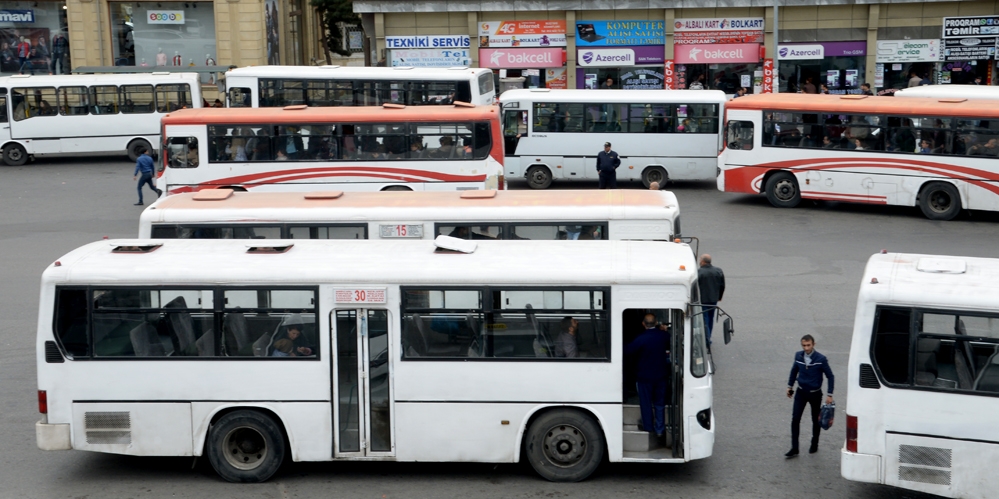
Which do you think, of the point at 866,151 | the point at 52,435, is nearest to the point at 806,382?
the point at 52,435

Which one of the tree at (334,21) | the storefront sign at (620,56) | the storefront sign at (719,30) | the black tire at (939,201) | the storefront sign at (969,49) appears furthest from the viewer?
the tree at (334,21)

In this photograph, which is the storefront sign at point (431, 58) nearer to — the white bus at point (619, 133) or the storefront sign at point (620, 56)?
the storefront sign at point (620, 56)

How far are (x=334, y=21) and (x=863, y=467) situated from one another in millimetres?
50024

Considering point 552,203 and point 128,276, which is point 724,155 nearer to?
point 552,203

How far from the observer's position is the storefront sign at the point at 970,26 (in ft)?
111

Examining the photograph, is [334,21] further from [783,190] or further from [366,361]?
[366,361]

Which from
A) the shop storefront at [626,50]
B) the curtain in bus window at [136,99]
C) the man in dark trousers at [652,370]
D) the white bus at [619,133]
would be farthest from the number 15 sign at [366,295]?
the shop storefront at [626,50]

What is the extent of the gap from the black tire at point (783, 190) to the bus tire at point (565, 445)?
15178 millimetres

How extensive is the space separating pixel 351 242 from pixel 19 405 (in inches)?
167

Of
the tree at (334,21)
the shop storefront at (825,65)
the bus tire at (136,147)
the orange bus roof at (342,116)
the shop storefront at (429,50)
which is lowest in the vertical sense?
the bus tire at (136,147)

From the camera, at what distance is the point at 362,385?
9367mm

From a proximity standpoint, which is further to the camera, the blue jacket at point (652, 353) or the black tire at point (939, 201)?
the black tire at point (939, 201)

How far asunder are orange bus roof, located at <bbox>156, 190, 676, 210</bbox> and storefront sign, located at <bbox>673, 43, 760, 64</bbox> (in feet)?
72.5

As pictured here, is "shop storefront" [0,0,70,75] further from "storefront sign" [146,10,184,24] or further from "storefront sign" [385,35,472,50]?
"storefront sign" [385,35,472,50]
